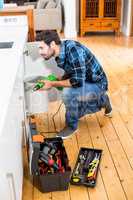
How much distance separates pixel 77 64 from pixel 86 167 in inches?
30.8

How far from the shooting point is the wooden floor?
201cm

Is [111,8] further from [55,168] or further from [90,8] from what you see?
[55,168]

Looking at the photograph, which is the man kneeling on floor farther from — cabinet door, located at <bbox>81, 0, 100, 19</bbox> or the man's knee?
cabinet door, located at <bbox>81, 0, 100, 19</bbox>

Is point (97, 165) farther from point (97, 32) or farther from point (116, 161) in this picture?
point (97, 32)

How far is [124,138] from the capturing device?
261 cm

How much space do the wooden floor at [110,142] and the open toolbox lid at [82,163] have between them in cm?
4

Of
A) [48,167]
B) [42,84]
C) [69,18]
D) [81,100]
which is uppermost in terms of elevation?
[69,18]

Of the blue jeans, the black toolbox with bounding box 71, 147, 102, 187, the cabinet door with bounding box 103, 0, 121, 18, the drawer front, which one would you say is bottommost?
the black toolbox with bounding box 71, 147, 102, 187

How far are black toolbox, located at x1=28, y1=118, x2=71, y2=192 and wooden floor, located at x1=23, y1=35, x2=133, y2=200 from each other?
0.06 metres

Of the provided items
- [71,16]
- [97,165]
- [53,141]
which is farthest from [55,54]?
[71,16]

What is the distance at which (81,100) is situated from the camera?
2.62m

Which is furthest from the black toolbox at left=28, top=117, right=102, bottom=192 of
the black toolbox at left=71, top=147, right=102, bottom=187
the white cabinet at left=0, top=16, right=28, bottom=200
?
the white cabinet at left=0, top=16, right=28, bottom=200

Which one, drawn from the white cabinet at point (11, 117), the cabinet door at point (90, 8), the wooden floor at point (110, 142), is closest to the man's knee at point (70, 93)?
the wooden floor at point (110, 142)

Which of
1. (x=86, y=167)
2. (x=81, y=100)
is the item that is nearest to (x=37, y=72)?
(x=81, y=100)
